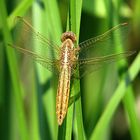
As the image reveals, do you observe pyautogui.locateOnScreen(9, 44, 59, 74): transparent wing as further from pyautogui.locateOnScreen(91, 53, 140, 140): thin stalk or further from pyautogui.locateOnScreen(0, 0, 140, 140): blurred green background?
pyautogui.locateOnScreen(91, 53, 140, 140): thin stalk

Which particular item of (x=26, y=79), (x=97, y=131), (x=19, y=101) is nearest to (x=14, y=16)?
(x=19, y=101)

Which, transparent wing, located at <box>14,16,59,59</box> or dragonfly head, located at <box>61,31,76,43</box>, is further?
transparent wing, located at <box>14,16,59,59</box>

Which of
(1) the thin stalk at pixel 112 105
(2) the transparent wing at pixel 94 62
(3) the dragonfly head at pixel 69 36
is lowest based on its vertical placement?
(1) the thin stalk at pixel 112 105

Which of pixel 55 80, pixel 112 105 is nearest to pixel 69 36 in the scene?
pixel 112 105

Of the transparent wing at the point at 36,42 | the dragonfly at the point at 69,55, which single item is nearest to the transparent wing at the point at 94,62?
the dragonfly at the point at 69,55

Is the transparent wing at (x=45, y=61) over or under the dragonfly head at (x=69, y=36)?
under

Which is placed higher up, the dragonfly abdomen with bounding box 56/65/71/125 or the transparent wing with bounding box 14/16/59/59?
the transparent wing with bounding box 14/16/59/59

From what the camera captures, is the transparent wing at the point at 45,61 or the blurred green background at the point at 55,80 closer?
the blurred green background at the point at 55,80

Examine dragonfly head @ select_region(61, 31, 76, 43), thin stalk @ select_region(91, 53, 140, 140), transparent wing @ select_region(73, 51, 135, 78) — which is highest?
dragonfly head @ select_region(61, 31, 76, 43)

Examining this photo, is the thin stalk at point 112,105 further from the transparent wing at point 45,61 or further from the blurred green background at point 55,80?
the transparent wing at point 45,61

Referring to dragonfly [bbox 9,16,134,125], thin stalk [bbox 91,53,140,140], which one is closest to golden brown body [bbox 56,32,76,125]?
dragonfly [bbox 9,16,134,125]
